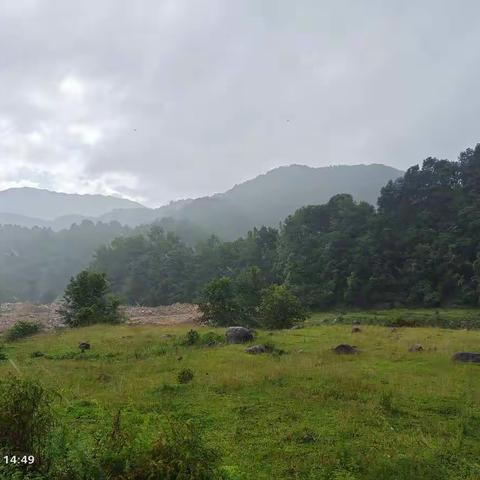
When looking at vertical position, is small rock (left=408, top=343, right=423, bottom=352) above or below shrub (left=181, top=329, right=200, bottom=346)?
below

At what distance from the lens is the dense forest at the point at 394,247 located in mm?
70062

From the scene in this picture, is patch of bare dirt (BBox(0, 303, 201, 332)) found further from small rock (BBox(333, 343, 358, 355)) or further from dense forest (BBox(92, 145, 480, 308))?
small rock (BBox(333, 343, 358, 355))

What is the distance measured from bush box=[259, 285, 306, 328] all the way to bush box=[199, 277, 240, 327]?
3987 mm

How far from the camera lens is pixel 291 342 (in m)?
27.3

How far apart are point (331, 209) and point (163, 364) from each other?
7392cm

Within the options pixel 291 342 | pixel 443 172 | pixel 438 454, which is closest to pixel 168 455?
pixel 438 454

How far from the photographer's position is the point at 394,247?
77438mm

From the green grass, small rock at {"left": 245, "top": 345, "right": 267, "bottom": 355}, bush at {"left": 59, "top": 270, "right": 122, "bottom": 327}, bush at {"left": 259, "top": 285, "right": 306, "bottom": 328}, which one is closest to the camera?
small rock at {"left": 245, "top": 345, "right": 267, "bottom": 355}

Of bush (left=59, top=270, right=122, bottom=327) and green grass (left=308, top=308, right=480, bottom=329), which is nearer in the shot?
bush (left=59, top=270, right=122, bottom=327)

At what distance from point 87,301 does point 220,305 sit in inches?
518

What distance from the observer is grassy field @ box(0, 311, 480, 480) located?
1012cm

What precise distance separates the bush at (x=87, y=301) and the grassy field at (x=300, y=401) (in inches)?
720

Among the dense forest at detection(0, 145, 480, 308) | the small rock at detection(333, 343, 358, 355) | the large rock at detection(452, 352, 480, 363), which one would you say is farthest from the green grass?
the large rock at detection(452, 352, 480, 363)

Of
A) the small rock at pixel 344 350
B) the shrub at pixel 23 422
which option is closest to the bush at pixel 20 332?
the small rock at pixel 344 350
